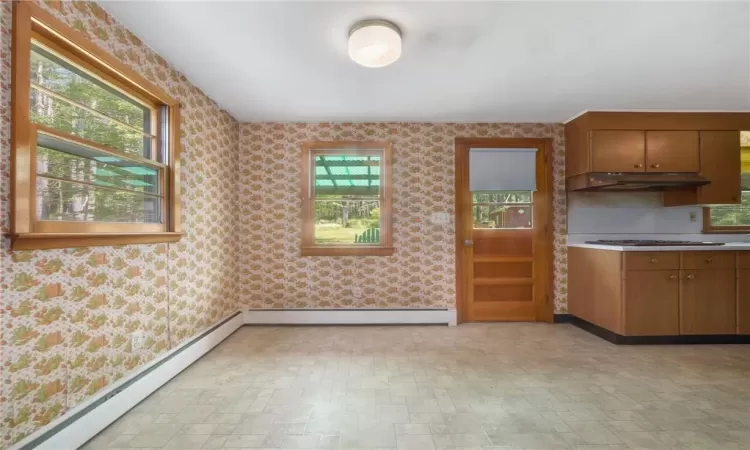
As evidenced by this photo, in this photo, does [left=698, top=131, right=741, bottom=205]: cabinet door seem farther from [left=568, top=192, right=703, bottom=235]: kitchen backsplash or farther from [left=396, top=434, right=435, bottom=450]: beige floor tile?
[left=396, top=434, right=435, bottom=450]: beige floor tile

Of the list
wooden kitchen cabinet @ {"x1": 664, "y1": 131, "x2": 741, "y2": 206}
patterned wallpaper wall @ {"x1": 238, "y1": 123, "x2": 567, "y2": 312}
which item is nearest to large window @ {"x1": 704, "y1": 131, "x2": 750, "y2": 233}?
wooden kitchen cabinet @ {"x1": 664, "y1": 131, "x2": 741, "y2": 206}

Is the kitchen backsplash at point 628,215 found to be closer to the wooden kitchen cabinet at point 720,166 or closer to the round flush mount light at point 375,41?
the wooden kitchen cabinet at point 720,166

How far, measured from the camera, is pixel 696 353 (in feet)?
9.48

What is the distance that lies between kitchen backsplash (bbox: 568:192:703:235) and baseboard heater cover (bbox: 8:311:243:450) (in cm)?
418

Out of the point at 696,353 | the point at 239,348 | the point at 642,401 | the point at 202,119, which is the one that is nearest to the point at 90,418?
the point at 239,348

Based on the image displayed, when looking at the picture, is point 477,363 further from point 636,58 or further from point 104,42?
point 104,42

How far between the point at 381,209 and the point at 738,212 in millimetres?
4112

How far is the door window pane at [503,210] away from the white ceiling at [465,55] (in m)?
0.99

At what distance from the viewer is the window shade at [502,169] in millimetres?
3867

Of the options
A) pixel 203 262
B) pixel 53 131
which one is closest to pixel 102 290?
pixel 53 131

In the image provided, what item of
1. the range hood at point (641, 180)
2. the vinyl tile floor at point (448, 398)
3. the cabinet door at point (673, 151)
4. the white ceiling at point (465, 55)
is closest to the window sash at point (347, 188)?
the white ceiling at point (465, 55)

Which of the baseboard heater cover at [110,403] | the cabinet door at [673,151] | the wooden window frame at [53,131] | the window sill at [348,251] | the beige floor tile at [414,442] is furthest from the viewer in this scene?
the window sill at [348,251]

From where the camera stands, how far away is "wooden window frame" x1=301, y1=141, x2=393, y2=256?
12.6 feet

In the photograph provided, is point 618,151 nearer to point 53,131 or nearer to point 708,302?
point 708,302
